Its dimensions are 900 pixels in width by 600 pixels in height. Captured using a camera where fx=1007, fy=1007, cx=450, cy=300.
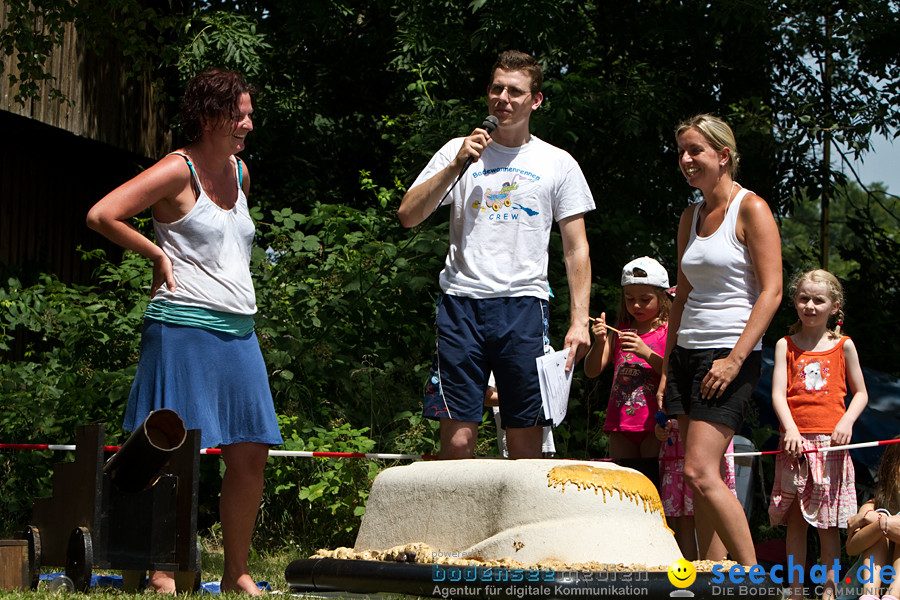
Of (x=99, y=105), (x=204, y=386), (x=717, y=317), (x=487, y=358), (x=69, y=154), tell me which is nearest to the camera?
(x=204, y=386)

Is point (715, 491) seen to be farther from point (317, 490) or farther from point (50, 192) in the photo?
point (50, 192)

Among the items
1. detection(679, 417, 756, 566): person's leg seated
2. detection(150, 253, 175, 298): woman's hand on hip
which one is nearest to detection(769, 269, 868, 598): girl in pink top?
detection(679, 417, 756, 566): person's leg seated

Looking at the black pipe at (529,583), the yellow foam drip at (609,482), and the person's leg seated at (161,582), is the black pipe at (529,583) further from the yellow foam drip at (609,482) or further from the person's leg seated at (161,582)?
the person's leg seated at (161,582)

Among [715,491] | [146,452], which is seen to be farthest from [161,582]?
[715,491]

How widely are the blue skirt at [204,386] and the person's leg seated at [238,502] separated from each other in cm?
10

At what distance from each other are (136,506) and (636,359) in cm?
293

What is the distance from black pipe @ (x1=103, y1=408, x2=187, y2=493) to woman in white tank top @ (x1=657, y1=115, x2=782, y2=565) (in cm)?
208

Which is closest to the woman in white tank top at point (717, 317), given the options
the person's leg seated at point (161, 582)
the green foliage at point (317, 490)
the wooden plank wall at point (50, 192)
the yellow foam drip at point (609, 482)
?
the yellow foam drip at point (609, 482)

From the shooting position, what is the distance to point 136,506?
3904 millimetres

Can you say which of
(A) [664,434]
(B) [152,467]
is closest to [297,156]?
(A) [664,434]

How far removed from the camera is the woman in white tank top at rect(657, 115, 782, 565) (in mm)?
4133

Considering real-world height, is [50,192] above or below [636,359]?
above

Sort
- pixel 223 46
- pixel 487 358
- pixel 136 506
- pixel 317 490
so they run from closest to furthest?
pixel 136 506, pixel 487 358, pixel 317 490, pixel 223 46

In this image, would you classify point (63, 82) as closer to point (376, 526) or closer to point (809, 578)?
point (376, 526)
